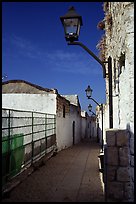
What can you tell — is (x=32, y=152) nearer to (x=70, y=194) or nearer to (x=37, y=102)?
(x=70, y=194)

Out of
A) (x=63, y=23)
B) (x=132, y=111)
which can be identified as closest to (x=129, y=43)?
(x=132, y=111)

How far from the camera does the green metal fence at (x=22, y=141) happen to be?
223 inches

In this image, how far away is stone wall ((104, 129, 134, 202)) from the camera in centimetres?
376

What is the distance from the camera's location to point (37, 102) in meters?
13.9

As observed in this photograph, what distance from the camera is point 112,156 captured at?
3877mm

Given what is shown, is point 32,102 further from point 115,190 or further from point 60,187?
point 115,190

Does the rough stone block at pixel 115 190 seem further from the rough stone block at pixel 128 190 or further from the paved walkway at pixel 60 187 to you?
the paved walkway at pixel 60 187

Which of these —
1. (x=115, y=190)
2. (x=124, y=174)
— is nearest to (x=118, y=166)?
(x=124, y=174)

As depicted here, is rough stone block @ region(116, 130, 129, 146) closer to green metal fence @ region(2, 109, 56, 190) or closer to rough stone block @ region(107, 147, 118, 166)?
rough stone block @ region(107, 147, 118, 166)

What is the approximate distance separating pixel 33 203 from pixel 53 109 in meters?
8.86

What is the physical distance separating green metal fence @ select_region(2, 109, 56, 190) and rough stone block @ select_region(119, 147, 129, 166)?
2.76 m

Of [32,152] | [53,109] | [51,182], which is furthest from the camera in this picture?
[53,109]

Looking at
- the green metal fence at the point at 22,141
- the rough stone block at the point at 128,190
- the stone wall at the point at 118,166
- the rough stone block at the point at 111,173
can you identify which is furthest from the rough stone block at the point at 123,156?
the green metal fence at the point at 22,141

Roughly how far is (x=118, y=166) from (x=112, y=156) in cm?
18
